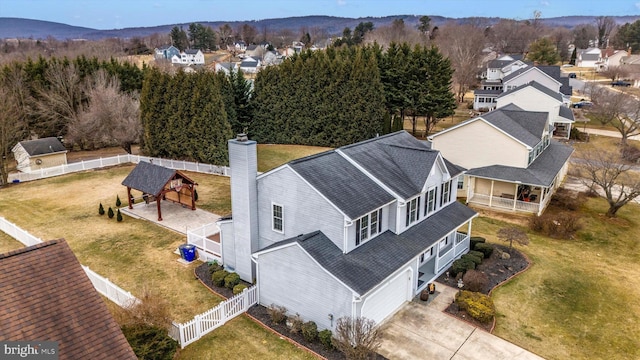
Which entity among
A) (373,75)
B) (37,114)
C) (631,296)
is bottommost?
(631,296)

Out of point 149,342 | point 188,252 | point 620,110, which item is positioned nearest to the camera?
point 149,342

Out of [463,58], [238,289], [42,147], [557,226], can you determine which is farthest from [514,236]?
[463,58]

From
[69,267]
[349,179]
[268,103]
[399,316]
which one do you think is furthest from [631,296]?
[268,103]

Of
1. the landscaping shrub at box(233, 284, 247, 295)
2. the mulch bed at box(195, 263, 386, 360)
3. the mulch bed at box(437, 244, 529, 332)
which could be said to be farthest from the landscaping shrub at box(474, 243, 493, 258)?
the landscaping shrub at box(233, 284, 247, 295)

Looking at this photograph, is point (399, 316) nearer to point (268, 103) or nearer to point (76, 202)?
point (76, 202)

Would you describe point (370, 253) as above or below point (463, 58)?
below

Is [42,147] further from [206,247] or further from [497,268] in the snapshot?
[497,268]

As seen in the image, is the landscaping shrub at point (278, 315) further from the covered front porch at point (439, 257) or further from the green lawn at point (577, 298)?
the green lawn at point (577, 298)
